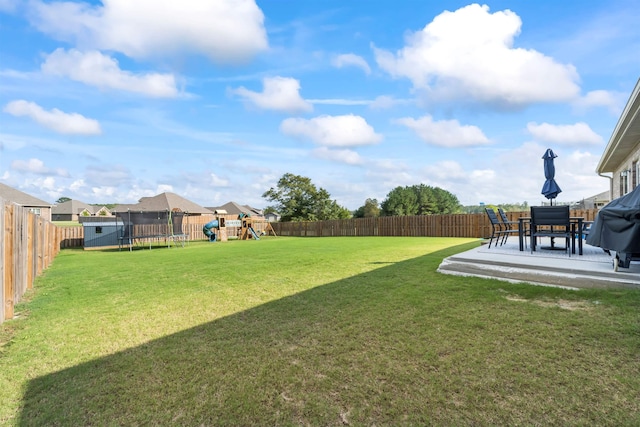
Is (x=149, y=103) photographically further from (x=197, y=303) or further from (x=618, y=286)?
(x=618, y=286)

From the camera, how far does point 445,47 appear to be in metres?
9.02

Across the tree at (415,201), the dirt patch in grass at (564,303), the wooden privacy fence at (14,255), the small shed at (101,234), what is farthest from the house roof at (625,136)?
the tree at (415,201)

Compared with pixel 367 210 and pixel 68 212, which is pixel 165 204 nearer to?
pixel 367 210

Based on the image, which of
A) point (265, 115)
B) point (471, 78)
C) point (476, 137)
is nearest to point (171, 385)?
point (471, 78)

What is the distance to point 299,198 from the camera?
39.2 metres

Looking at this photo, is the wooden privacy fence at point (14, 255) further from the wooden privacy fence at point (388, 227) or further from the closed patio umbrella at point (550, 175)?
the wooden privacy fence at point (388, 227)

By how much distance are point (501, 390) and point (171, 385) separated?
196 centimetres

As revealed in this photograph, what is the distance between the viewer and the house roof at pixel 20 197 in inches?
793

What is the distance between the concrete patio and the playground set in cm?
1748

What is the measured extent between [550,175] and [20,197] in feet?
99.4

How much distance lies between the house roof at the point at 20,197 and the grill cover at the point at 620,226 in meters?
27.9

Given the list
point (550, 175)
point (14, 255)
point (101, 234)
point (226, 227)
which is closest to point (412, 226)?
point (550, 175)

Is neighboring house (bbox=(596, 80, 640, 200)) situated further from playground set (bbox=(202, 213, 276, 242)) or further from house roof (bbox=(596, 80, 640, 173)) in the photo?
playground set (bbox=(202, 213, 276, 242))

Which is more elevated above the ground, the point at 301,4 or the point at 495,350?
the point at 301,4
